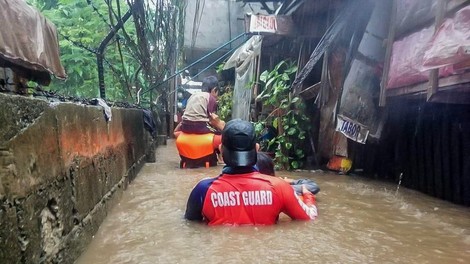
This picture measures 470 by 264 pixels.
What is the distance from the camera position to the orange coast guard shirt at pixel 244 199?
3252 mm

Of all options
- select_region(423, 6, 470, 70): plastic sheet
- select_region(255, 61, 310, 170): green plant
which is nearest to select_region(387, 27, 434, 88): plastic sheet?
select_region(423, 6, 470, 70): plastic sheet

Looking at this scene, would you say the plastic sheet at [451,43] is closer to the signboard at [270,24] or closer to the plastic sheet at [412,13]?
the plastic sheet at [412,13]

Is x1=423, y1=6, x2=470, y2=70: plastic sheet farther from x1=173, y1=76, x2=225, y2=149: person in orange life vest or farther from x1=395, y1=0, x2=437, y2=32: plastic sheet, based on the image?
x1=173, y1=76, x2=225, y2=149: person in orange life vest

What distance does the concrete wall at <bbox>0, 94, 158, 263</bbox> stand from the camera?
5.70ft

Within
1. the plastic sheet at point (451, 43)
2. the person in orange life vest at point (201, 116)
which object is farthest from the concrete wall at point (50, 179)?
the person in orange life vest at point (201, 116)

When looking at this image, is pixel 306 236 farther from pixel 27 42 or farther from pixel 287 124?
pixel 27 42

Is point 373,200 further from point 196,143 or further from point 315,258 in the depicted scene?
point 196,143

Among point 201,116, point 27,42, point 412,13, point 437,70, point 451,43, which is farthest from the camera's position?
point 201,116

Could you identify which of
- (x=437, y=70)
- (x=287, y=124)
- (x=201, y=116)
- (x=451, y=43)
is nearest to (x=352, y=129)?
(x=287, y=124)

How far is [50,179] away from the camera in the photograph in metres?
2.24

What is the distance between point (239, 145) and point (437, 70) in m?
2.28

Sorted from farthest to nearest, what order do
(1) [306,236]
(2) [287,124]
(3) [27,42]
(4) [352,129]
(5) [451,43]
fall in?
(2) [287,124], (4) [352,129], (3) [27,42], (5) [451,43], (1) [306,236]

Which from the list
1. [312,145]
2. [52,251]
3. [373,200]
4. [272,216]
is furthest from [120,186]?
[312,145]

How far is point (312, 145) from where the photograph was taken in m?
6.95
